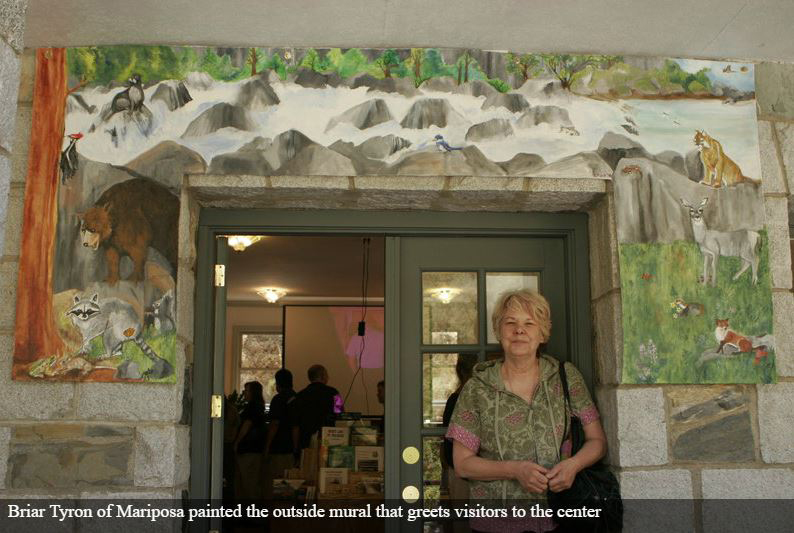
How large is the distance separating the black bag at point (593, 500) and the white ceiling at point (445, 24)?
1.73m

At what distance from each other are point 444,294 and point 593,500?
3.58ft

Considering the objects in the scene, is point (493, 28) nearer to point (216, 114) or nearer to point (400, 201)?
point (400, 201)

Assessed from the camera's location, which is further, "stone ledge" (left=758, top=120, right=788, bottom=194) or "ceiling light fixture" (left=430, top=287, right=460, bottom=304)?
"ceiling light fixture" (left=430, top=287, right=460, bottom=304)

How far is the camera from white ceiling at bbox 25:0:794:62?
3.25m

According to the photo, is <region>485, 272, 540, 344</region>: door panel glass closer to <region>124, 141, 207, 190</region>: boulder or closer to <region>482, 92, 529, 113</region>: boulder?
<region>482, 92, 529, 113</region>: boulder

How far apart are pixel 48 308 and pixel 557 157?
2.10 metres

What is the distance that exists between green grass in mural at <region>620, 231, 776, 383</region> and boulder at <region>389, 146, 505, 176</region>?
64 cm

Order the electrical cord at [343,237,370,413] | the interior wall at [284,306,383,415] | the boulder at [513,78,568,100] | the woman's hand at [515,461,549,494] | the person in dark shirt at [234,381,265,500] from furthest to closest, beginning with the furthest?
the interior wall at [284,306,383,415], the electrical cord at [343,237,370,413], the person in dark shirt at [234,381,265,500], the boulder at [513,78,568,100], the woman's hand at [515,461,549,494]

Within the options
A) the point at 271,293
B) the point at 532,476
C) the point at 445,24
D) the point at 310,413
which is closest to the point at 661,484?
the point at 532,476

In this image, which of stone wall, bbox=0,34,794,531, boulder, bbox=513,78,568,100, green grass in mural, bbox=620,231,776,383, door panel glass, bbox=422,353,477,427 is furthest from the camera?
door panel glass, bbox=422,353,477,427

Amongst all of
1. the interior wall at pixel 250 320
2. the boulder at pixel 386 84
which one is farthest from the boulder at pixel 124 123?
the interior wall at pixel 250 320

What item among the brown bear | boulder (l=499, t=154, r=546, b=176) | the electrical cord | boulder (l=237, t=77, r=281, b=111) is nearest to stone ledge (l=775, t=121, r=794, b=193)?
boulder (l=499, t=154, r=546, b=176)

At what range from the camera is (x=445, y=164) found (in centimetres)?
352

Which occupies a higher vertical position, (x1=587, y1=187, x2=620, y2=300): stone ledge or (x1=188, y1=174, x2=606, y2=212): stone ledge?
(x1=188, y1=174, x2=606, y2=212): stone ledge
